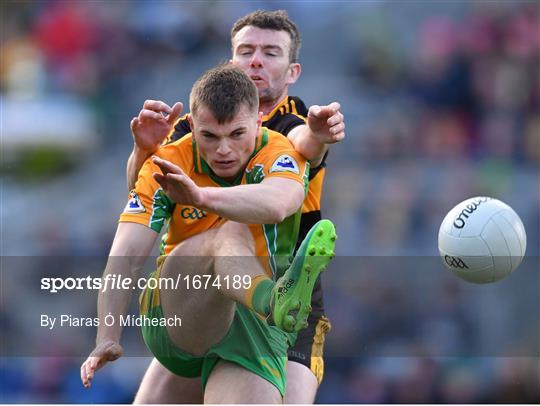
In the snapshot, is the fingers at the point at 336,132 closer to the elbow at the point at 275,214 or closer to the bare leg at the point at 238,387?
the elbow at the point at 275,214

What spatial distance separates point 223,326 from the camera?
4852mm

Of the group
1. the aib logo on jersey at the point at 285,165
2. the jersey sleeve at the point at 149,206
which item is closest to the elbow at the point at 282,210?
the aib logo on jersey at the point at 285,165

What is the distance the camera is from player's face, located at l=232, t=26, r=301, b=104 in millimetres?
5754

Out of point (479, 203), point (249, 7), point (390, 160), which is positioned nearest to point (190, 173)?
point (479, 203)

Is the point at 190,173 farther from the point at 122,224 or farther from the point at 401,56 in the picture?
the point at 401,56

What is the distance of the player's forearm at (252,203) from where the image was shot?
4.40 m

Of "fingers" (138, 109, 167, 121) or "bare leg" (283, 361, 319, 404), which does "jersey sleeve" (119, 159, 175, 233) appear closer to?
"fingers" (138, 109, 167, 121)

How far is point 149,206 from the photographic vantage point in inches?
189

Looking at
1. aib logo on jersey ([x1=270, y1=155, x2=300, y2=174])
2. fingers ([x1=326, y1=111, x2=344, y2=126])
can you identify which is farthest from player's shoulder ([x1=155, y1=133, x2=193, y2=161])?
fingers ([x1=326, y1=111, x2=344, y2=126])

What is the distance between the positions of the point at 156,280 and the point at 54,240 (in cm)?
516

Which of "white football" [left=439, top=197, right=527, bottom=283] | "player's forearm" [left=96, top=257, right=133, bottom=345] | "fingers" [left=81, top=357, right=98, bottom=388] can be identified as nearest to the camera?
"fingers" [left=81, top=357, right=98, bottom=388]

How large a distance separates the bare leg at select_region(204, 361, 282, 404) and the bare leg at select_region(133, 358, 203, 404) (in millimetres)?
357

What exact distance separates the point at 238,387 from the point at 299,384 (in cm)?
68

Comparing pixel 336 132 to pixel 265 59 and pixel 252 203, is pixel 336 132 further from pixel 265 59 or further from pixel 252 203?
pixel 265 59
